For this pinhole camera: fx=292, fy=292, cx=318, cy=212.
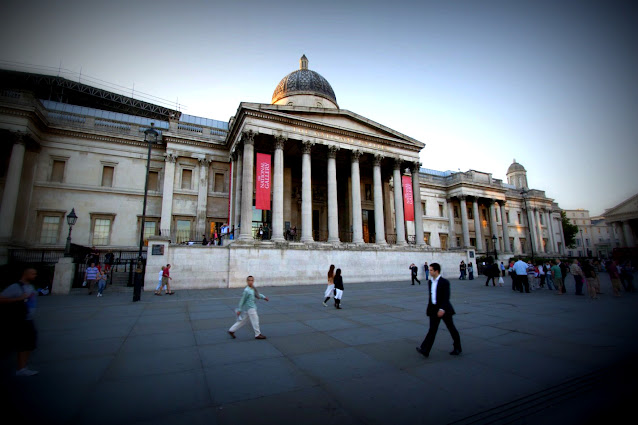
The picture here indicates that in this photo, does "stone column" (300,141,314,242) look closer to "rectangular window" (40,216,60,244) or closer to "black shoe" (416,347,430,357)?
"black shoe" (416,347,430,357)

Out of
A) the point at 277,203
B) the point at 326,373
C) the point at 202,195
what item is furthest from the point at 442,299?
the point at 202,195

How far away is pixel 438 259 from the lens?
87.0 ft

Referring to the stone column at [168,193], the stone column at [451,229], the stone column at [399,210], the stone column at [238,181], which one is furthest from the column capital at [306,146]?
the stone column at [451,229]

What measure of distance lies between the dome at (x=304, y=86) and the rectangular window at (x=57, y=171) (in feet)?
65.5

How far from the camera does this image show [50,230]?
22.9 metres

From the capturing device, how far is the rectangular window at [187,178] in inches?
1036

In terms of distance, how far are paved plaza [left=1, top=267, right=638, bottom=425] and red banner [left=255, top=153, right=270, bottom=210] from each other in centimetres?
1268

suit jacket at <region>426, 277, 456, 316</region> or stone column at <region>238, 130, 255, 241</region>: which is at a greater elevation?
stone column at <region>238, 130, 255, 241</region>

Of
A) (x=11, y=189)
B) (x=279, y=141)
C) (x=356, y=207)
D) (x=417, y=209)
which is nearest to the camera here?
(x=11, y=189)

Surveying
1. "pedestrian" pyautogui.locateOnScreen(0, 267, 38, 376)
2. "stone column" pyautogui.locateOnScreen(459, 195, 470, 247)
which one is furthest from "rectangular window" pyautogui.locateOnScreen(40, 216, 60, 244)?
"stone column" pyautogui.locateOnScreen(459, 195, 470, 247)

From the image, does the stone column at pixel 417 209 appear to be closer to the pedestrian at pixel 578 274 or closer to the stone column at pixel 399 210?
the stone column at pixel 399 210

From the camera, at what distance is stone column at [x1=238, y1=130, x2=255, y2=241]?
20.1m

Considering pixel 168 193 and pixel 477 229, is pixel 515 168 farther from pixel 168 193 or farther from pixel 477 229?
pixel 168 193

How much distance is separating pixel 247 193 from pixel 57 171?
1703cm
